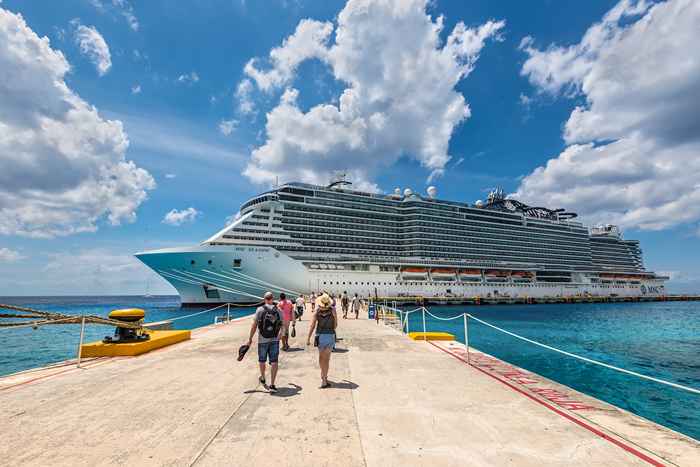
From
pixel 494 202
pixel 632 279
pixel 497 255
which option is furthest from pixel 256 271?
pixel 632 279

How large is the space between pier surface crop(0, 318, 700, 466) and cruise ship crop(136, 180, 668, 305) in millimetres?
34162

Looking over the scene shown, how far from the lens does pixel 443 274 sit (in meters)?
58.4

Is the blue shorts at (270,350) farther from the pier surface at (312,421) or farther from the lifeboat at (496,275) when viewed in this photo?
the lifeboat at (496,275)

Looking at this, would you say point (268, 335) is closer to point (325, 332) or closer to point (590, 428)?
point (325, 332)

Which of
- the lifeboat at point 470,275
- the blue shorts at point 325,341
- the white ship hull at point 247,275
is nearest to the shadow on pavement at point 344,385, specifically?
the blue shorts at point 325,341

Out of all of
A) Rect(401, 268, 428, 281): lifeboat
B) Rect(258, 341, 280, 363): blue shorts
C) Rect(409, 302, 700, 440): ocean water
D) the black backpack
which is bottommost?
Rect(409, 302, 700, 440): ocean water

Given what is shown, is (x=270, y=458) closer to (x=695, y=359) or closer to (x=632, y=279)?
(x=695, y=359)

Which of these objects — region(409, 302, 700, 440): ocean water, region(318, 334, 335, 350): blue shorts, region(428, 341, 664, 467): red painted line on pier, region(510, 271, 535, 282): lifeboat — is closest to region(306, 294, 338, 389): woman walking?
region(318, 334, 335, 350): blue shorts

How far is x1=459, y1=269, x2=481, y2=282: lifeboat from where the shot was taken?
6004cm

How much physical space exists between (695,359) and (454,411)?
18.3 metres

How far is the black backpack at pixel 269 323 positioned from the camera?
535 centimetres

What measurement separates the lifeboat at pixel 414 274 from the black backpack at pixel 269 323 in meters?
48.7

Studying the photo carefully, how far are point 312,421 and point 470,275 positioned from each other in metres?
62.0

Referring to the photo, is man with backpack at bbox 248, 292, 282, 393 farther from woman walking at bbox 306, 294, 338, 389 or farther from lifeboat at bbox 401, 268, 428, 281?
lifeboat at bbox 401, 268, 428, 281
